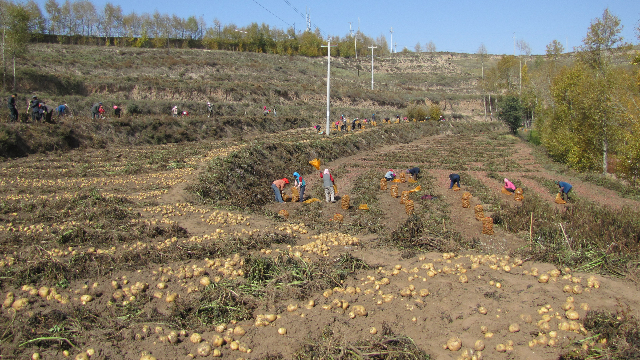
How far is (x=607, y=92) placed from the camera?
2405 cm

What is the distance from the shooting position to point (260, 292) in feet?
22.9

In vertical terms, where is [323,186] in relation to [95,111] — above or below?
below

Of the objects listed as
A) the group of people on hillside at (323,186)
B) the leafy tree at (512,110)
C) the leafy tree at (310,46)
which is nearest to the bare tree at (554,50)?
the leafy tree at (512,110)

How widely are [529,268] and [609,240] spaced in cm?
260

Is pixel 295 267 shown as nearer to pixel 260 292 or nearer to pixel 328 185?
pixel 260 292

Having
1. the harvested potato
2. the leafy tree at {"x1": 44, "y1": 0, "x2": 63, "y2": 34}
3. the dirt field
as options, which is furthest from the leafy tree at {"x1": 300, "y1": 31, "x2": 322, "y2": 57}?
the harvested potato

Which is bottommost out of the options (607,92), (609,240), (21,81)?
(609,240)

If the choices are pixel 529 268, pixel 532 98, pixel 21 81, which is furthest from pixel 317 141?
pixel 532 98

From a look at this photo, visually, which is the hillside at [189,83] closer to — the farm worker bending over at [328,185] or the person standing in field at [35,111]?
the person standing in field at [35,111]

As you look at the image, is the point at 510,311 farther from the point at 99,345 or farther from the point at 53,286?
the point at 53,286

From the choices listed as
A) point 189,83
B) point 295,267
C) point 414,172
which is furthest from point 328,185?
point 189,83

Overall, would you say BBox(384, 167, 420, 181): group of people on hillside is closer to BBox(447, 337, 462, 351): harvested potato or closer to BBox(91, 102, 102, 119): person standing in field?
BBox(447, 337, 462, 351): harvested potato

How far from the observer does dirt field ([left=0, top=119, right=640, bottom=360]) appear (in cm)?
558

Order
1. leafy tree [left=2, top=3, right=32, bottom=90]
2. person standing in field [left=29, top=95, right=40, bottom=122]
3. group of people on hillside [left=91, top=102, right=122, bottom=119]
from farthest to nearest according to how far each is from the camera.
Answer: leafy tree [left=2, top=3, right=32, bottom=90] < group of people on hillside [left=91, top=102, right=122, bottom=119] < person standing in field [left=29, top=95, right=40, bottom=122]
